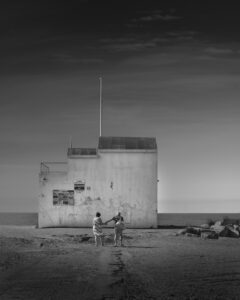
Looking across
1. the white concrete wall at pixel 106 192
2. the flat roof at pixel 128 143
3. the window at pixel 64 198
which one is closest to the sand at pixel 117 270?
the white concrete wall at pixel 106 192

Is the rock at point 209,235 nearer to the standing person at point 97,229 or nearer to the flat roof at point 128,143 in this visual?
the flat roof at point 128,143

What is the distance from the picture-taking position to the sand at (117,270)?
13.0 meters

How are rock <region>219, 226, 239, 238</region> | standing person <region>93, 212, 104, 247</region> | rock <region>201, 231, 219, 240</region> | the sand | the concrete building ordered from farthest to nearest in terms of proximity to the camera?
the concrete building, rock <region>219, 226, 239, 238</region>, rock <region>201, 231, 219, 240</region>, standing person <region>93, 212, 104, 247</region>, the sand

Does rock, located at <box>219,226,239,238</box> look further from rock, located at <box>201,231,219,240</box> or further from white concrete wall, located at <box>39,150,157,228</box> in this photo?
white concrete wall, located at <box>39,150,157,228</box>

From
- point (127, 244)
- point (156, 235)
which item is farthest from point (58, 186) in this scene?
point (127, 244)

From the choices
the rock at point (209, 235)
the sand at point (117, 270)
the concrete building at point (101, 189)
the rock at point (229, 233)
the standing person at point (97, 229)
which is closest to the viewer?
the sand at point (117, 270)

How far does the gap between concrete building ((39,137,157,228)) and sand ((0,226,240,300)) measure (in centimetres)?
807

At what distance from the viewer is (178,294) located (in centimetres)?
1284

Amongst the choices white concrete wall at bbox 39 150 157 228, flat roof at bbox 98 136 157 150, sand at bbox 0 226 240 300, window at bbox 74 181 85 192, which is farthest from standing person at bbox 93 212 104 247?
flat roof at bbox 98 136 157 150

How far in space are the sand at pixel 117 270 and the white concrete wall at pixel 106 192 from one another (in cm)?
804

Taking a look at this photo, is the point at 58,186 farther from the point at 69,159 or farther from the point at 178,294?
the point at 178,294

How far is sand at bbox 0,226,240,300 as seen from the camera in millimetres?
13023

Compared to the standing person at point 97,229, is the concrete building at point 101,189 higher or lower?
higher

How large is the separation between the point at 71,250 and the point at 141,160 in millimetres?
14873
